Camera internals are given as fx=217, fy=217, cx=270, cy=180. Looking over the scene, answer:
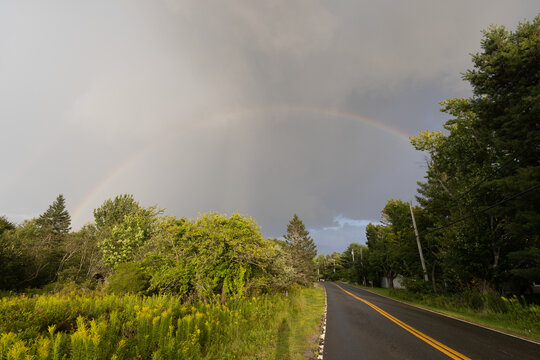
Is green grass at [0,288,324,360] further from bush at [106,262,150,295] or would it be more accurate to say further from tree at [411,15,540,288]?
tree at [411,15,540,288]

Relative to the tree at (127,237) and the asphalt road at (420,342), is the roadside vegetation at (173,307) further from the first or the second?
the tree at (127,237)

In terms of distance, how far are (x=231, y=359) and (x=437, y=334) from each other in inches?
339

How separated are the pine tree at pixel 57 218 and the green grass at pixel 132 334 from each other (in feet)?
247

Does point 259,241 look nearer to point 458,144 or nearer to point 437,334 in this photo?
point 437,334

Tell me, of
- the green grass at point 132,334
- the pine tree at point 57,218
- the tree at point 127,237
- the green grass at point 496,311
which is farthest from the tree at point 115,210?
the green grass at point 496,311

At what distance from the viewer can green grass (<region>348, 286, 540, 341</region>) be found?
997 cm

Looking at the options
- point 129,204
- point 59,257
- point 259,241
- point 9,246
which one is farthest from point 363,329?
point 129,204

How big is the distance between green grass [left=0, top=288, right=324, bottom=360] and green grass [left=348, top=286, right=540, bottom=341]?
927cm

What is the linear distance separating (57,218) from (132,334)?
8057 cm

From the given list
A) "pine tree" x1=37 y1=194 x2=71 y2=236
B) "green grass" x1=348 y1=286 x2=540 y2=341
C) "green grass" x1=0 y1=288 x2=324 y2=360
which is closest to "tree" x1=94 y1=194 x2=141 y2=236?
"pine tree" x1=37 y1=194 x2=71 y2=236

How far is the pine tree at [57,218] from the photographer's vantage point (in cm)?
5978

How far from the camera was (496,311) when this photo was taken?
13.0 meters

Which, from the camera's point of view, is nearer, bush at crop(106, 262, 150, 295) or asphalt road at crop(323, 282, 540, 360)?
asphalt road at crop(323, 282, 540, 360)

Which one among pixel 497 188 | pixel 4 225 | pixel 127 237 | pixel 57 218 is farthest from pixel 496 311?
pixel 57 218
